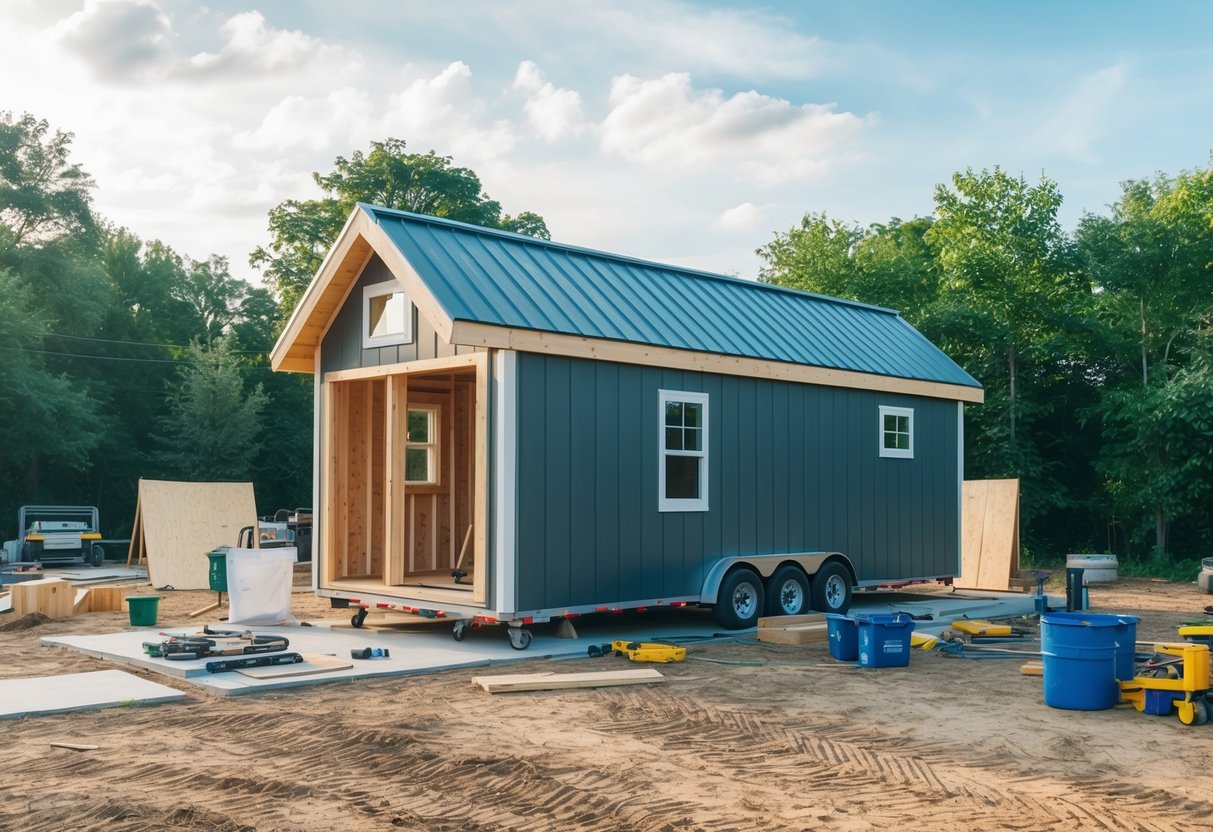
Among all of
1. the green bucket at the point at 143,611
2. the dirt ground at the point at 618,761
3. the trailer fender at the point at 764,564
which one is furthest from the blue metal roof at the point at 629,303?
the green bucket at the point at 143,611

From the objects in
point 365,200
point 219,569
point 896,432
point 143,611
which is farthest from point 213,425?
point 896,432

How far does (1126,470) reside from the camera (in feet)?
74.8

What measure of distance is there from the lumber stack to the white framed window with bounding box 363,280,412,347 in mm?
5083

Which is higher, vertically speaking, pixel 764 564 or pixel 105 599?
pixel 764 564

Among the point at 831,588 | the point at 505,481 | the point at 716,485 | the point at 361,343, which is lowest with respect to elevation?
the point at 831,588

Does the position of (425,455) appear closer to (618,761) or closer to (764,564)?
(764,564)

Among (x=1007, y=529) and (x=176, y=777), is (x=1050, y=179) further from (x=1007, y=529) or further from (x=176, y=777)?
(x=176, y=777)

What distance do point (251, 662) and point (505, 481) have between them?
2.87m

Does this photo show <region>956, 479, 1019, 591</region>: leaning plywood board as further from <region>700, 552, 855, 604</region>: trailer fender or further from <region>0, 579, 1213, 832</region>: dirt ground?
<region>0, 579, 1213, 832</region>: dirt ground

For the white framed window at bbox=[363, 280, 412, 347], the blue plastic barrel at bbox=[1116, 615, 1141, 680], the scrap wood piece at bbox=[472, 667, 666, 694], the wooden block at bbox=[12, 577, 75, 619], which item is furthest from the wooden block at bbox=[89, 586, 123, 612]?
the blue plastic barrel at bbox=[1116, 615, 1141, 680]

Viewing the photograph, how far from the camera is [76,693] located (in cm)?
873

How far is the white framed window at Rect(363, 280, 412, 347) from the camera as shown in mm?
12742

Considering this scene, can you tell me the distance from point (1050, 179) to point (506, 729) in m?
21.6

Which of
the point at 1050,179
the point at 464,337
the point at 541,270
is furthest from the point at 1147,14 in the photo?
the point at 464,337
